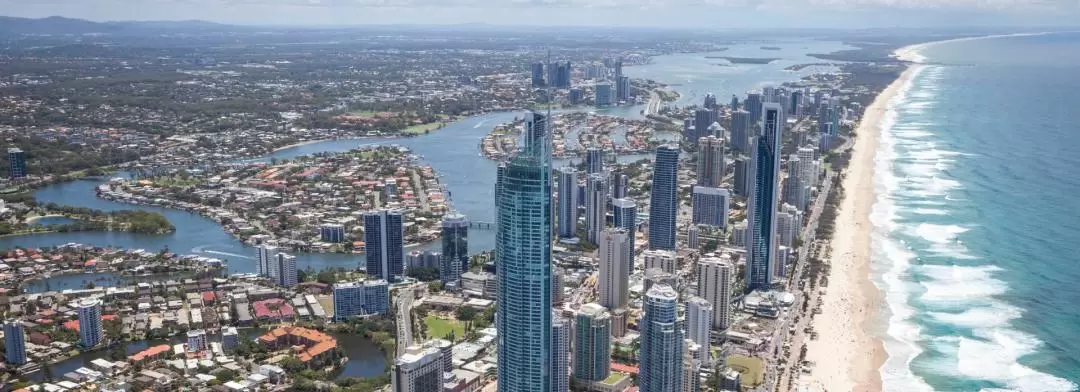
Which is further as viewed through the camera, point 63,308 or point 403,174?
point 403,174

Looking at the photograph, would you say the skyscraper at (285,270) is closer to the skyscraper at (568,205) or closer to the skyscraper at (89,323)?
the skyscraper at (89,323)

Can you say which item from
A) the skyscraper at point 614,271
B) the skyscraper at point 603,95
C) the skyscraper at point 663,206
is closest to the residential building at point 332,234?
the skyscraper at point 663,206

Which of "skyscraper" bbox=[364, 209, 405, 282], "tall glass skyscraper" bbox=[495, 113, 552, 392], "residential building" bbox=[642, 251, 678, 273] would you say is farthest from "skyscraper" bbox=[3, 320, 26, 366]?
"residential building" bbox=[642, 251, 678, 273]

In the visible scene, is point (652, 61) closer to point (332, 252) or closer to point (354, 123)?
point (354, 123)

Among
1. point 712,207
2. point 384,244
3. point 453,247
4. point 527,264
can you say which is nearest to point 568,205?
point 712,207

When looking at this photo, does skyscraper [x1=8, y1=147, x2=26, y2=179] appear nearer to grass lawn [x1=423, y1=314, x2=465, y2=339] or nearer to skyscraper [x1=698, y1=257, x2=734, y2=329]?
grass lawn [x1=423, y1=314, x2=465, y2=339]

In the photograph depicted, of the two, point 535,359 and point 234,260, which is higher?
point 535,359

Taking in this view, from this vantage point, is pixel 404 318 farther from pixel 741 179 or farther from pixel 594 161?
pixel 741 179

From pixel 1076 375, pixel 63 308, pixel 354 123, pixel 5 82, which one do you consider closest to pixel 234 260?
pixel 63 308
